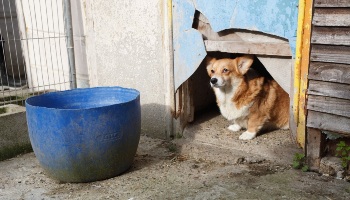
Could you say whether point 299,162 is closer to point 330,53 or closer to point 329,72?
point 329,72

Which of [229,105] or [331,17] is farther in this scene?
[229,105]

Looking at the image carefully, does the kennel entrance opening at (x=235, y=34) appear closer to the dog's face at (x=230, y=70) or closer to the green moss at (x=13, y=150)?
the dog's face at (x=230, y=70)

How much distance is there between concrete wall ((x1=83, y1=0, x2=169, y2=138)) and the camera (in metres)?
4.21

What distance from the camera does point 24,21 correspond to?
5734 millimetres

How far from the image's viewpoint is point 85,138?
10.6ft

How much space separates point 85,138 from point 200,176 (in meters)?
1.06

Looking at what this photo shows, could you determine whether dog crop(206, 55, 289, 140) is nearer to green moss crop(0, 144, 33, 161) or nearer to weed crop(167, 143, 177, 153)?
weed crop(167, 143, 177, 153)

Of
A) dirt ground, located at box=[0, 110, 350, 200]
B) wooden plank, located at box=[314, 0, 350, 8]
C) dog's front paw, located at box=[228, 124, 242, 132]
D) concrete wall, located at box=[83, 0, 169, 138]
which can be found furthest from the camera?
dog's front paw, located at box=[228, 124, 242, 132]

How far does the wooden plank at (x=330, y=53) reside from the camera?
298cm

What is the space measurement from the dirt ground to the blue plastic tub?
156 mm

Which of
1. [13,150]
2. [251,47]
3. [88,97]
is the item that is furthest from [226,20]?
[13,150]

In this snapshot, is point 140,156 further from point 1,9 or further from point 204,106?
point 1,9

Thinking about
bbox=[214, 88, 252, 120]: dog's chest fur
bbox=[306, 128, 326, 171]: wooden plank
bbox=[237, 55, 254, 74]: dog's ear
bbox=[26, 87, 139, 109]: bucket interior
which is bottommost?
bbox=[306, 128, 326, 171]: wooden plank

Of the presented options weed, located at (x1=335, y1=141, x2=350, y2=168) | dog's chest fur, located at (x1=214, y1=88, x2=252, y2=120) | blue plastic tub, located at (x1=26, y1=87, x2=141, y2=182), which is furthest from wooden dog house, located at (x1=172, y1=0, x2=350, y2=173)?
blue plastic tub, located at (x1=26, y1=87, x2=141, y2=182)
